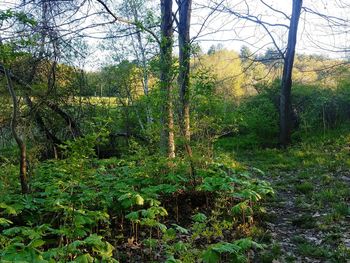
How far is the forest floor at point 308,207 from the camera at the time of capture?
4.08m

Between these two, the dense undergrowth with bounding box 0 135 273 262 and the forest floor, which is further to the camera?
the forest floor

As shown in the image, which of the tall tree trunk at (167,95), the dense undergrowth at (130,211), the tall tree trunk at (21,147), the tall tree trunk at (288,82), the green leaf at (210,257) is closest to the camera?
the green leaf at (210,257)

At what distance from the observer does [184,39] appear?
773 cm

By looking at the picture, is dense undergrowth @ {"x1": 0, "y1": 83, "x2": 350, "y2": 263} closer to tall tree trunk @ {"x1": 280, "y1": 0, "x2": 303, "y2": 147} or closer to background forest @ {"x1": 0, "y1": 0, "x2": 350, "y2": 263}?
background forest @ {"x1": 0, "y1": 0, "x2": 350, "y2": 263}

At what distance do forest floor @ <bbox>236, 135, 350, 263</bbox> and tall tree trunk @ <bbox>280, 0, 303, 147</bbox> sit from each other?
→ 2.36m

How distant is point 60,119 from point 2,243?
8.13m

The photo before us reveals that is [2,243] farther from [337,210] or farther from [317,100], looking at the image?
[317,100]

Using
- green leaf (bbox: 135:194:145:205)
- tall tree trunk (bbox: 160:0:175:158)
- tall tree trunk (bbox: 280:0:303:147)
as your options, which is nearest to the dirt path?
green leaf (bbox: 135:194:145:205)

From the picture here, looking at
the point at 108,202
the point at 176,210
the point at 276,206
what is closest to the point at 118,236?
the point at 108,202

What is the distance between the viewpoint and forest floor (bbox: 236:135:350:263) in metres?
4.08

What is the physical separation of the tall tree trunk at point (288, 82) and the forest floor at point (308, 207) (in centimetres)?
236

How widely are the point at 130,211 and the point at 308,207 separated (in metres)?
2.86

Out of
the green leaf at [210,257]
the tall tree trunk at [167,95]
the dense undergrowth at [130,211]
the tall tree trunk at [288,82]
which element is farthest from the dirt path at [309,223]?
the tall tree trunk at [288,82]

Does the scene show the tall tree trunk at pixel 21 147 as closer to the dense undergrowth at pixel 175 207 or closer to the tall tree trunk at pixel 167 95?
the dense undergrowth at pixel 175 207
